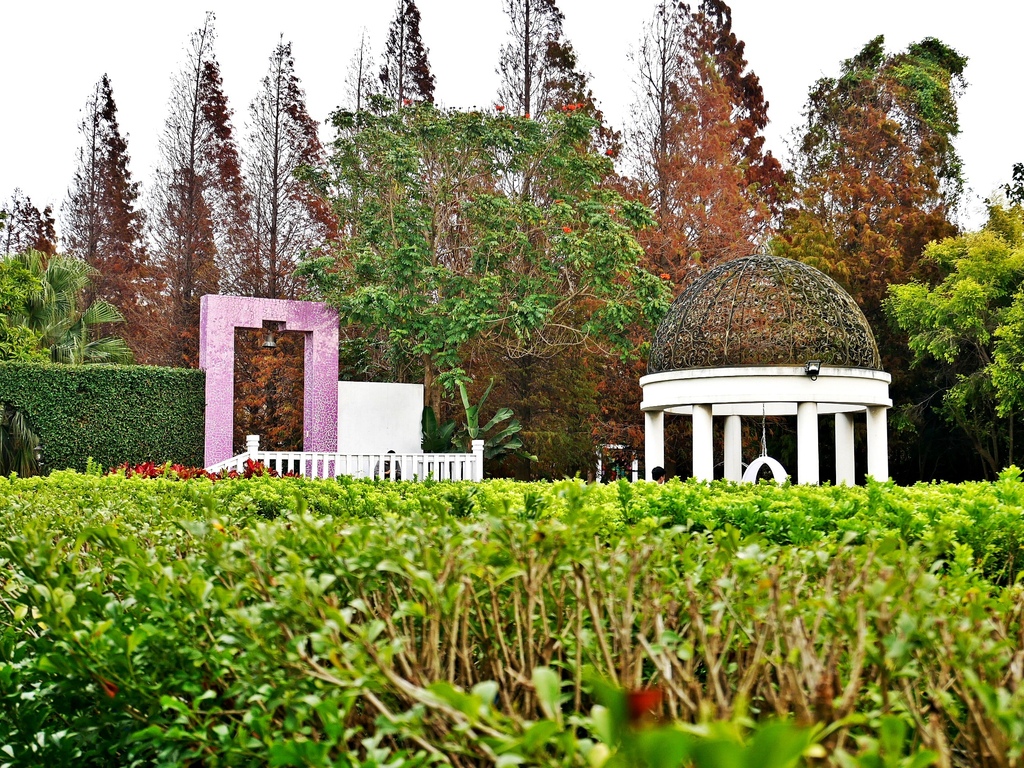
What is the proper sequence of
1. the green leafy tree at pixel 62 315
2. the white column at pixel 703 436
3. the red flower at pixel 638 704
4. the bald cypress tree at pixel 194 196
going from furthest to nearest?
the bald cypress tree at pixel 194 196
the green leafy tree at pixel 62 315
the white column at pixel 703 436
the red flower at pixel 638 704

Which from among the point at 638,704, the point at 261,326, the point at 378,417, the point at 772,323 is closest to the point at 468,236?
the point at 378,417

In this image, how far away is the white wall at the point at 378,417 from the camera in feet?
59.7

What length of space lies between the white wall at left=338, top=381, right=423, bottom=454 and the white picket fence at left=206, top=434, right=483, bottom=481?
2.11ft

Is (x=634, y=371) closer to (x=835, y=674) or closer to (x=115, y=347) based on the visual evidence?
(x=115, y=347)

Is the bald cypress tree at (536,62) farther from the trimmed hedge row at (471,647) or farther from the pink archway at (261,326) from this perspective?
the trimmed hedge row at (471,647)

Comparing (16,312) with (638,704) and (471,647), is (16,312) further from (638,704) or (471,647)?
(638,704)

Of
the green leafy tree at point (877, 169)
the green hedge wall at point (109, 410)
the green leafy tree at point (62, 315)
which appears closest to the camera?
the green hedge wall at point (109, 410)

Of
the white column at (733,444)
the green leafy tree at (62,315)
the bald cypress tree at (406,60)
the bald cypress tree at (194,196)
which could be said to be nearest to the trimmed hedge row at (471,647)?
the white column at (733,444)

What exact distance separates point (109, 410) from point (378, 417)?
5.00 meters

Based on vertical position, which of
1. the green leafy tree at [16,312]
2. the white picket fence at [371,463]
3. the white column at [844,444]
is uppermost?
the green leafy tree at [16,312]

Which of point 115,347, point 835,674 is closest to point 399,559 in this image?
point 835,674

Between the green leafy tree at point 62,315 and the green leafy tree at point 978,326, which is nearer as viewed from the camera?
the green leafy tree at point 978,326

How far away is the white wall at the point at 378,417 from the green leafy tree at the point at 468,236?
777 millimetres

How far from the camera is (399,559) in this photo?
221 cm
